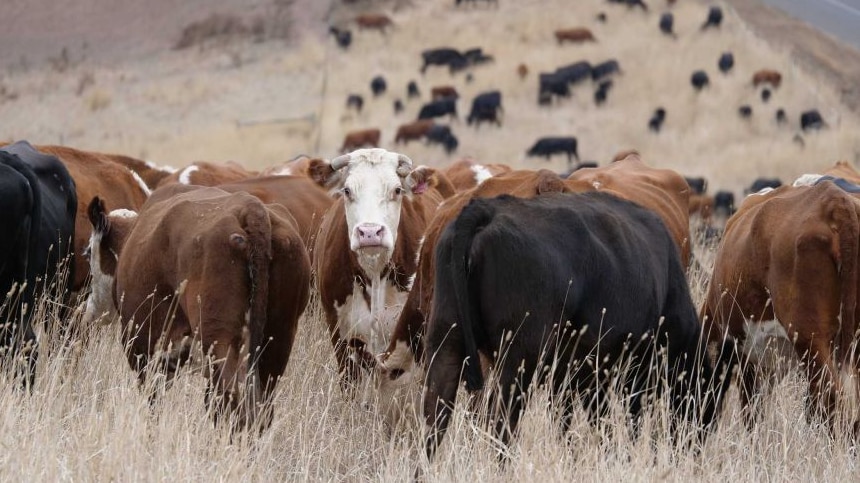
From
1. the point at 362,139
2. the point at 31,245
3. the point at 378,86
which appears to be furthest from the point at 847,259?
the point at 378,86

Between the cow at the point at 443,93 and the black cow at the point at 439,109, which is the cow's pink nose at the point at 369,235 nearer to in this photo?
the black cow at the point at 439,109

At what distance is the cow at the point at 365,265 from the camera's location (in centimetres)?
838

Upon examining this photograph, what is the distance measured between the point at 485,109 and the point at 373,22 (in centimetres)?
1618

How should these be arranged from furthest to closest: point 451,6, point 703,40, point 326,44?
point 451,6
point 326,44
point 703,40

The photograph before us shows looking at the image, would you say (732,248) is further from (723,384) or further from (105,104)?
(105,104)

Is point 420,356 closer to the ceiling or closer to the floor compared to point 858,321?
closer to the floor

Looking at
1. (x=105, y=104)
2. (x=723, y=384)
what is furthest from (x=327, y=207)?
(x=105, y=104)

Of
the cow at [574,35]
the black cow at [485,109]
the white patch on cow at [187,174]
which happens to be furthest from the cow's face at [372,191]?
the cow at [574,35]

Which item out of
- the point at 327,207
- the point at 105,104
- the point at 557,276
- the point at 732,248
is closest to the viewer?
the point at 557,276

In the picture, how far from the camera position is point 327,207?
35.7 feet

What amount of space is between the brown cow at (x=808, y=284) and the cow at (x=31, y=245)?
4.18 metres

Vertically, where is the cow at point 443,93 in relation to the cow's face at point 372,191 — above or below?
below

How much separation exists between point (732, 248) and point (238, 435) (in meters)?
3.58

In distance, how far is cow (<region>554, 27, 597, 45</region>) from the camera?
58188mm
